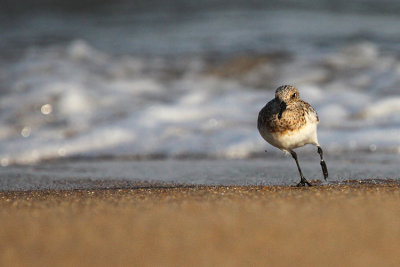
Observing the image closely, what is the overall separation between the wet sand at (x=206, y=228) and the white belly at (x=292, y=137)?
0.46m

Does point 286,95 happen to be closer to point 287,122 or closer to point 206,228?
point 287,122

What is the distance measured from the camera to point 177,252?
8.87ft

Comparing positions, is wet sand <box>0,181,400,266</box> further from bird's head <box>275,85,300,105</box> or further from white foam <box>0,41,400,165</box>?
white foam <box>0,41,400,165</box>

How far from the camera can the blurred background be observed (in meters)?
6.75

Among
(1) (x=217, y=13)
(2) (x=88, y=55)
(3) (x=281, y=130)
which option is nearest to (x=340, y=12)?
(1) (x=217, y=13)

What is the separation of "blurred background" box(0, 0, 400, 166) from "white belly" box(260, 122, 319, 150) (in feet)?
6.39

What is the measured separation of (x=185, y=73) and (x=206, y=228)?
251 inches

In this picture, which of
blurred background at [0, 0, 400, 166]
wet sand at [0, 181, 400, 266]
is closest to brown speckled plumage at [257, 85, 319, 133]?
wet sand at [0, 181, 400, 266]

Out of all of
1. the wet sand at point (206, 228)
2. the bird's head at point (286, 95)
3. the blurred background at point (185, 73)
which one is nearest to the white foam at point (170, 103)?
the blurred background at point (185, 73)

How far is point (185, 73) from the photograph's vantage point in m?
9.23

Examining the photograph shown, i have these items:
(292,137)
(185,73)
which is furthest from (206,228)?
(185,73)

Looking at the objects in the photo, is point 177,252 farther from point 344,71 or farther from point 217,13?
point 217,13

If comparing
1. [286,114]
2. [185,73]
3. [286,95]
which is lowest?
[286,114]

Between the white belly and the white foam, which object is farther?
the white foam
